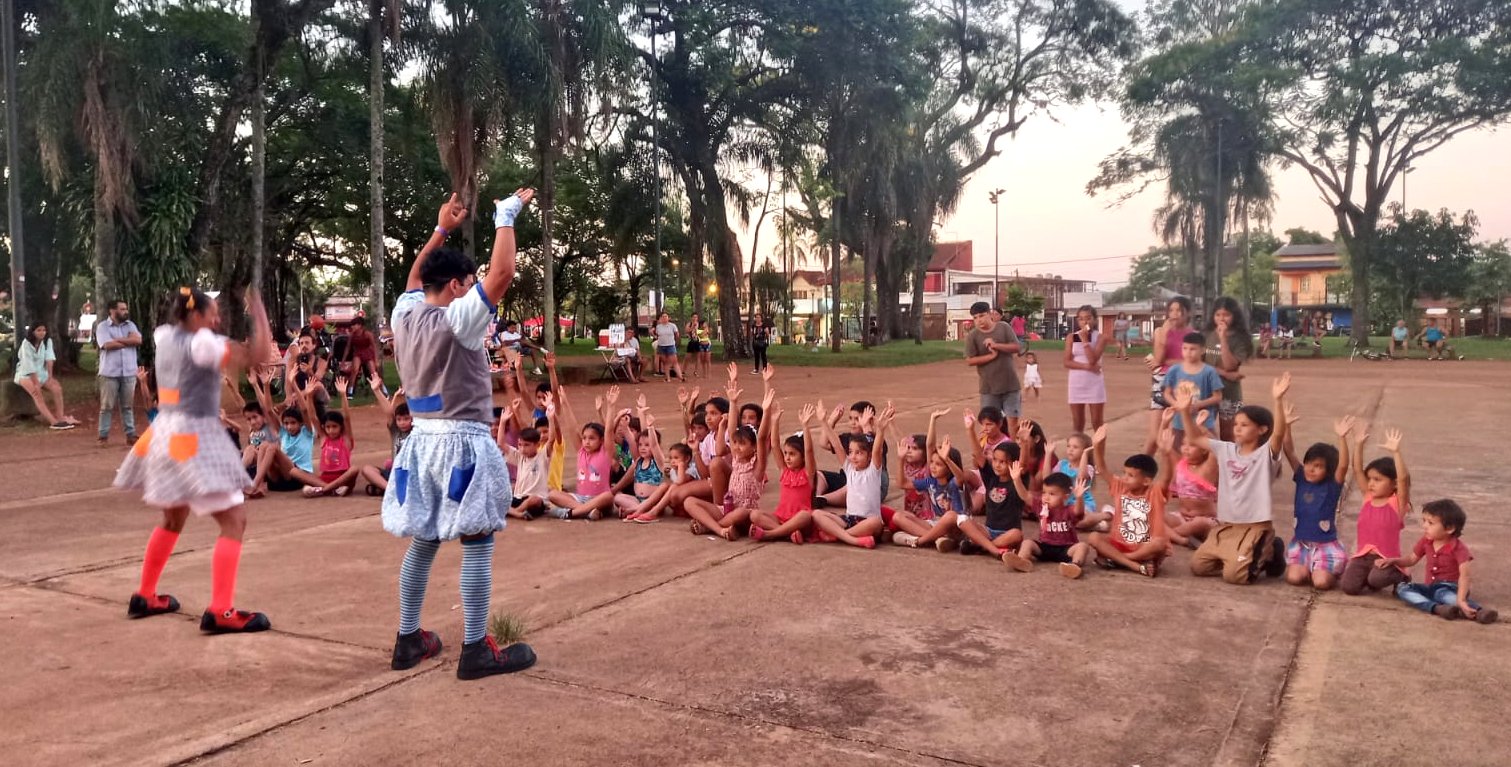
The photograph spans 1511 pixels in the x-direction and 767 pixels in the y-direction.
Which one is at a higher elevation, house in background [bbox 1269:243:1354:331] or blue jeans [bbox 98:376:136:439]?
house in background [bbox 1269:243:1354:331]

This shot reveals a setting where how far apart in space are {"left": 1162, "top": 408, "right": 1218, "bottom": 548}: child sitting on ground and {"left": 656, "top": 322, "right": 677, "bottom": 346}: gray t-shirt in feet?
55.0

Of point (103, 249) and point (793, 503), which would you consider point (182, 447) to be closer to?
point (793, 503)

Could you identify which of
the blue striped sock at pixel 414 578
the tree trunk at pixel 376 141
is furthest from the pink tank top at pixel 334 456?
the tree trunk at pixel 376 141

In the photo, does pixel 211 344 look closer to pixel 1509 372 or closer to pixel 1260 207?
pixel 1509 372

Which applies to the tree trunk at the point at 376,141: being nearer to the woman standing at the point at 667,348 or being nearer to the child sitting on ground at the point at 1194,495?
the woman standing at the point at 667,348

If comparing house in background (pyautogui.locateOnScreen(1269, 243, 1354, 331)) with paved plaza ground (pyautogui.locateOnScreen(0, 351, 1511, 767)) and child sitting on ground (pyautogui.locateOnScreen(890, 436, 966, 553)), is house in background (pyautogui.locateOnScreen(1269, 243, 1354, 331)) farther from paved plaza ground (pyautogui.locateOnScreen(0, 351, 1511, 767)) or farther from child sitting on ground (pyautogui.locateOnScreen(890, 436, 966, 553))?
paved plaza ground (pyautogui.locateOnScreen(0, 351, 1511, 767))

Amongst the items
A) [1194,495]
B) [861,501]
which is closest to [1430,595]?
[1194,495]

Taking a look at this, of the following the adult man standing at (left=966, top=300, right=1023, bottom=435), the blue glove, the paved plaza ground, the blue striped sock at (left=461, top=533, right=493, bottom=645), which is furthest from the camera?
the adult man standing at (left=966, top=300, right=1023, bottom=435)

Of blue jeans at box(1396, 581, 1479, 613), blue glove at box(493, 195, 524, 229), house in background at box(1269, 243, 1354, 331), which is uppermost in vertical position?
house in background at box(1269, 243, 1354, 331)

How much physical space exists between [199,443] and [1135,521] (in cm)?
479

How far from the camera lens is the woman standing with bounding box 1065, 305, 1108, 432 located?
9211 mm

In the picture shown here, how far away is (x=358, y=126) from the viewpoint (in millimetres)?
25781

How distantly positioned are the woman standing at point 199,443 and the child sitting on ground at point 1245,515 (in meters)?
4.78

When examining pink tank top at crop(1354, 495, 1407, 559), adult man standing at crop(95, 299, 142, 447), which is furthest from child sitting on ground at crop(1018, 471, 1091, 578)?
adult man standing at crop(95, 299, 142, 447)
